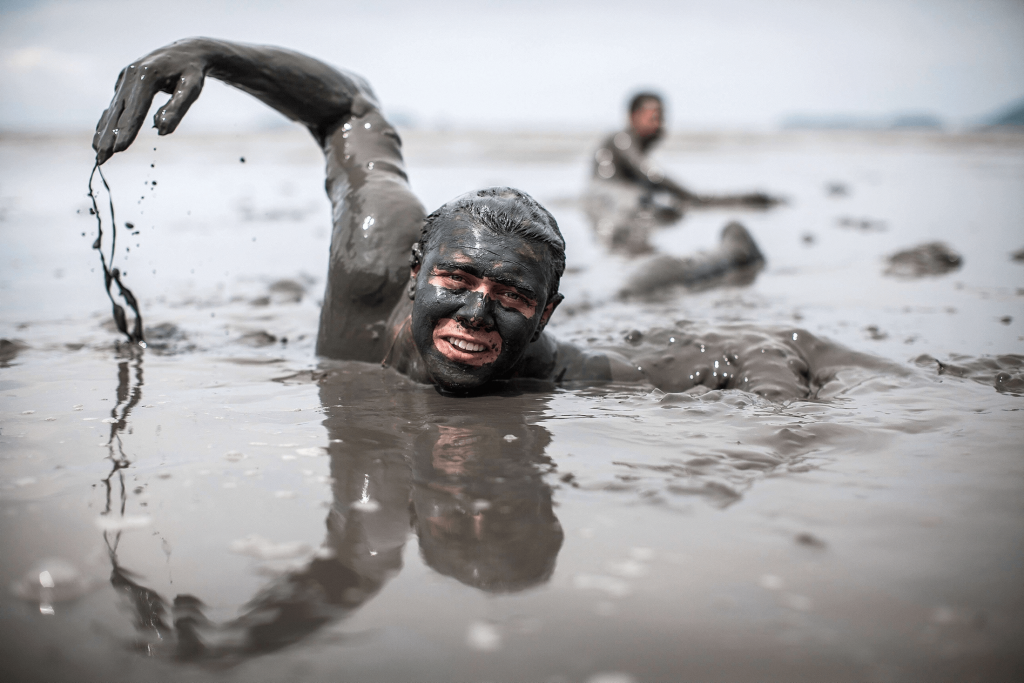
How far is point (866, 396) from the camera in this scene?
345 centimetres

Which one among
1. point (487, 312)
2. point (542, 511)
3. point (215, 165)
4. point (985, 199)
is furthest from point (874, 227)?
point (215, 165)

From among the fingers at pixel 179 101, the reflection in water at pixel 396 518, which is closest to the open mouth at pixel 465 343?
the reflection in water at pixel 396 518

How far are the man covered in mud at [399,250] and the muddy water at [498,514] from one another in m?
0.18

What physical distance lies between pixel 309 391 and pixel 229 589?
1.66 m

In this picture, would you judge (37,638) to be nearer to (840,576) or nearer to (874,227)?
(840,576)

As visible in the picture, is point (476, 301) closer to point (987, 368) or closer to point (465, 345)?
point (465, 345)

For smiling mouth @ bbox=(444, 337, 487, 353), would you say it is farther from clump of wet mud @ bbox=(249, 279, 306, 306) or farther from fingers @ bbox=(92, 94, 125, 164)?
clump of wet mud @ bbox=(249, 279, 306, 306)

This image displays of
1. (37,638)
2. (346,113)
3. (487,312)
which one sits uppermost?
(346,113)

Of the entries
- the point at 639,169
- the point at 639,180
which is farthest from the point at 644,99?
the point at 639,180

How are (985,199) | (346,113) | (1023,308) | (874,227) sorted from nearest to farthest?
(346,113) → (1023,308) → (874,227) → (985,199)

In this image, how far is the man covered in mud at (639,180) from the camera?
1062 cm

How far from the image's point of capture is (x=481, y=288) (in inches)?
125

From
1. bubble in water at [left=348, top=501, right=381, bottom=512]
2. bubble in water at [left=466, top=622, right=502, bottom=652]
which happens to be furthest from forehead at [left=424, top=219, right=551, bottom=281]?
bubble in water at [left=466, top=622, right=502, bottom=652]

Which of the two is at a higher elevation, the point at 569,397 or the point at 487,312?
the point at 487,312
